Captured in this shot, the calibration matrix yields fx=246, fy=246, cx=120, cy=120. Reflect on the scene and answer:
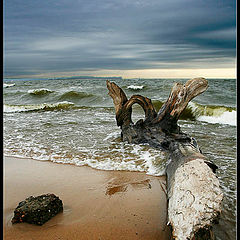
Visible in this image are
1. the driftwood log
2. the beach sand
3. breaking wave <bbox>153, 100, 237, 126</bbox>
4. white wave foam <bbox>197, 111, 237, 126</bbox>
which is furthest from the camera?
breaking wave <bbox>153, 100, 237, 126</bbox>

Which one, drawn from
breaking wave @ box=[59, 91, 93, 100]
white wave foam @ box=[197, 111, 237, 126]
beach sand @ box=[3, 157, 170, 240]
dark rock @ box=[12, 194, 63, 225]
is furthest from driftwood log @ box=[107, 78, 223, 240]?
breaking wave @ box=[59, 91, 93, 100]

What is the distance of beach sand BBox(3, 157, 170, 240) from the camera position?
2.71 metres

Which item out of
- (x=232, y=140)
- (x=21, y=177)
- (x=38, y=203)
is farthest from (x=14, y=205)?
(x=232, y=140)

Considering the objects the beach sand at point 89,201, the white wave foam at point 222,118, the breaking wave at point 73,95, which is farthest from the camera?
the breaking wave at point 73,95

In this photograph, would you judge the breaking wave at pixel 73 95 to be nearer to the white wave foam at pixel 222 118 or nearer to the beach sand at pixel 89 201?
→ the white wave foam at pixel 222 118

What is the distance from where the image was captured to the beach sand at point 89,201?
2.71m

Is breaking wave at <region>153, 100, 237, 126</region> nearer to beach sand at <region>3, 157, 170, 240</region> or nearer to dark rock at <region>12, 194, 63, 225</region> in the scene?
beach sand at <region>3, 157, 170, 240</region>

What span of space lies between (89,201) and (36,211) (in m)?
0.83

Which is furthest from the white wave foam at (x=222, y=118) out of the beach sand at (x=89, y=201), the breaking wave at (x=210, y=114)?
the beach sand at (x=89, y=201)

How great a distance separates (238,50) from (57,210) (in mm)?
2699

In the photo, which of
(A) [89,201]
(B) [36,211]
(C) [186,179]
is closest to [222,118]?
(C) [186,179]

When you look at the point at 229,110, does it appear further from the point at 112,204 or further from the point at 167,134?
the point at 112,204

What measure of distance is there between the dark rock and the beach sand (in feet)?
0.20

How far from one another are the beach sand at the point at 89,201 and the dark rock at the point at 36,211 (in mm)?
60
